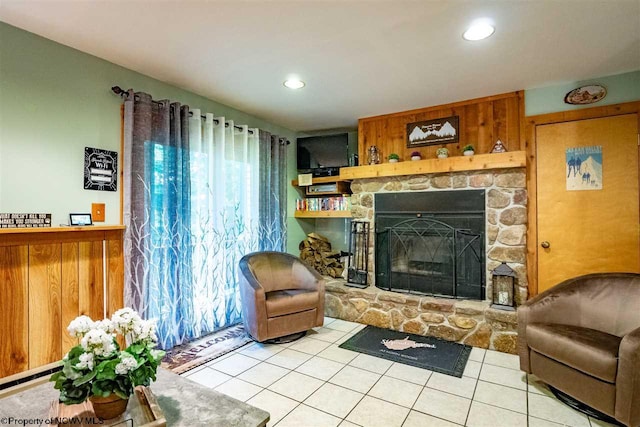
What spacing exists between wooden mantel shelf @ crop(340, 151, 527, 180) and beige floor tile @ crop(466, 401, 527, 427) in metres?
2.07

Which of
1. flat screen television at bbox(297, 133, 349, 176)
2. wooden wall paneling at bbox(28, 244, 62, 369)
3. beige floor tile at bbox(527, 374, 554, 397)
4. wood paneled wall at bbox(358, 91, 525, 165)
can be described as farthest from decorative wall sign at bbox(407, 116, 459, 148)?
A: wooden wall paneling at bbox(28, 244, 62, 369)

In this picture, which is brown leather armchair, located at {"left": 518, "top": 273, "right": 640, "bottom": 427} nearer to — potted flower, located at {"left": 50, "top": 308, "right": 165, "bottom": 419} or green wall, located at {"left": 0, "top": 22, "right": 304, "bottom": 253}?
potted flower, located at {"left": 50, "top": 308, "right": 165, "bottom": 419}

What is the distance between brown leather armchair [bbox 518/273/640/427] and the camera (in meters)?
1.70

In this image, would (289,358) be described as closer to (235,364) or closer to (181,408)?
(235,364)

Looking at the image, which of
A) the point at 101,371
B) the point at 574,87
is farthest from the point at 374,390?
the point at 574,87

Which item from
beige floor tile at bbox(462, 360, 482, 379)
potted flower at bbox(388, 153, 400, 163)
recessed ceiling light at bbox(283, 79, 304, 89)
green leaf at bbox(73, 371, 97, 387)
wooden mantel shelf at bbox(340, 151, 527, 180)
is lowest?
beige floor tile at bbox(462, 360, 482, 379)

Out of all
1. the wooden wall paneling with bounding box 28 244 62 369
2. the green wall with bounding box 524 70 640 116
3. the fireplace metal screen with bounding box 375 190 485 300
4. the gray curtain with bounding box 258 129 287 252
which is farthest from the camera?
the gray curtain with bounding box 258 129 287 252

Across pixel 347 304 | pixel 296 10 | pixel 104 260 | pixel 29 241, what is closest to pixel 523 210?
pixel 347 304

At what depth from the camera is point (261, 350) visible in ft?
9.37

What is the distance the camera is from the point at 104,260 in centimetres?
242

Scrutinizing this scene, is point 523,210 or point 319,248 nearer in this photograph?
point 523,210

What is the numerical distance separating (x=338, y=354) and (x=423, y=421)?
1015 millimetres

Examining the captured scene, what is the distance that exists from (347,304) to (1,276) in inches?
113

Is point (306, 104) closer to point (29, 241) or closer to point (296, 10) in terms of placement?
point (296, 10)
